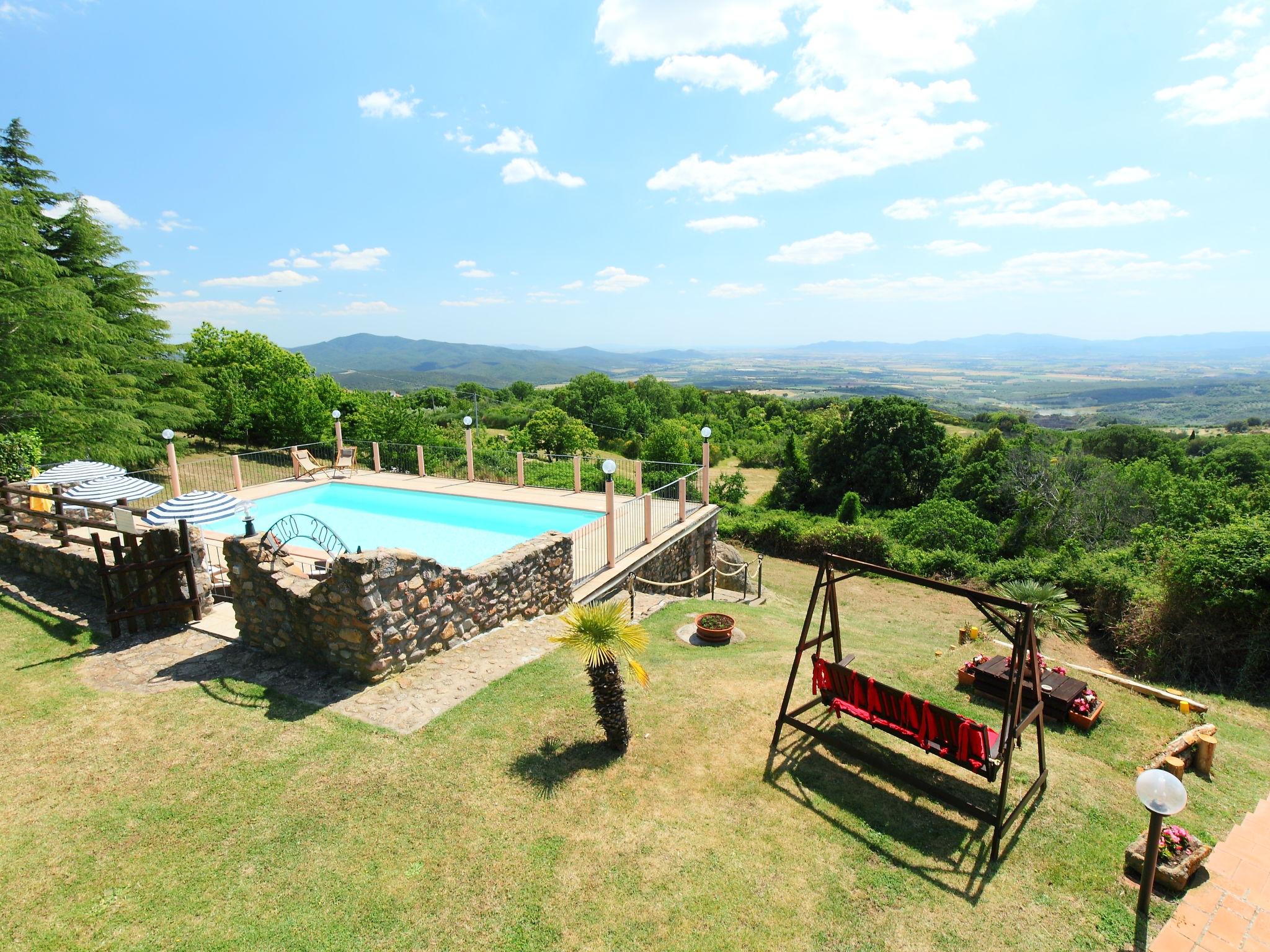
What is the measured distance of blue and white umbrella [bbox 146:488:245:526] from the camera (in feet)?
29.3

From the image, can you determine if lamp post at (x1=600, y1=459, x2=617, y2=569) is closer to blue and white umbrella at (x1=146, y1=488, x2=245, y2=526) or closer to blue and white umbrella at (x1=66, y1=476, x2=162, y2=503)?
blue and white umbrella at (x1=146, y1=488, x2=245, y2=526)

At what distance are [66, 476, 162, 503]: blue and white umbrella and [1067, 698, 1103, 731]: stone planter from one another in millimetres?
14008

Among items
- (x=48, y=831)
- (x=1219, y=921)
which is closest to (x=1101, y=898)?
(x=1219, y=921)

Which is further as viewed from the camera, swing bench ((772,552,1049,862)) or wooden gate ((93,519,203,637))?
wooden gate ((93,519,203,637))

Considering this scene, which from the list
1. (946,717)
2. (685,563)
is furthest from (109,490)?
(946,717)

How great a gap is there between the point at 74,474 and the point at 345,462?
24.1ft

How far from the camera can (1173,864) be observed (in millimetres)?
4062

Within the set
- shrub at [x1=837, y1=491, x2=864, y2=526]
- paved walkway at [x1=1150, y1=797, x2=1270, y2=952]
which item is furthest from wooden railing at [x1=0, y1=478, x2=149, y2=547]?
shrub at [x1=837, y1=491, x2=864, y2=526]

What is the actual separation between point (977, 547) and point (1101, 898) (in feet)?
62.8


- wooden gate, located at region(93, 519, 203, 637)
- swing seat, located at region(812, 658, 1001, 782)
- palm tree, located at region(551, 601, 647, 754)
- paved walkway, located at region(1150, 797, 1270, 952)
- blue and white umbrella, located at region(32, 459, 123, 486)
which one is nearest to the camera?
paved walkway, located at region(1150, 797, 1270, 952)

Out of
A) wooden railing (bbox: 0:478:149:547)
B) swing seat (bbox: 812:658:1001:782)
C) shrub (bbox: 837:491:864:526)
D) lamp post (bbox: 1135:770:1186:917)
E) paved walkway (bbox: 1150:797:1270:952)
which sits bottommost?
shrub (bbox: 837:491:864:526)

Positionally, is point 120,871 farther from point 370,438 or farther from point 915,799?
point 370,438

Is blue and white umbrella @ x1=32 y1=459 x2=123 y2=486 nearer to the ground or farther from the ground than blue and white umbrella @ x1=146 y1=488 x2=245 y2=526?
farther from the ground

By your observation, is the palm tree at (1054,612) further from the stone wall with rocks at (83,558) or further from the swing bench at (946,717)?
the stone wall with rocks at (83,558)
